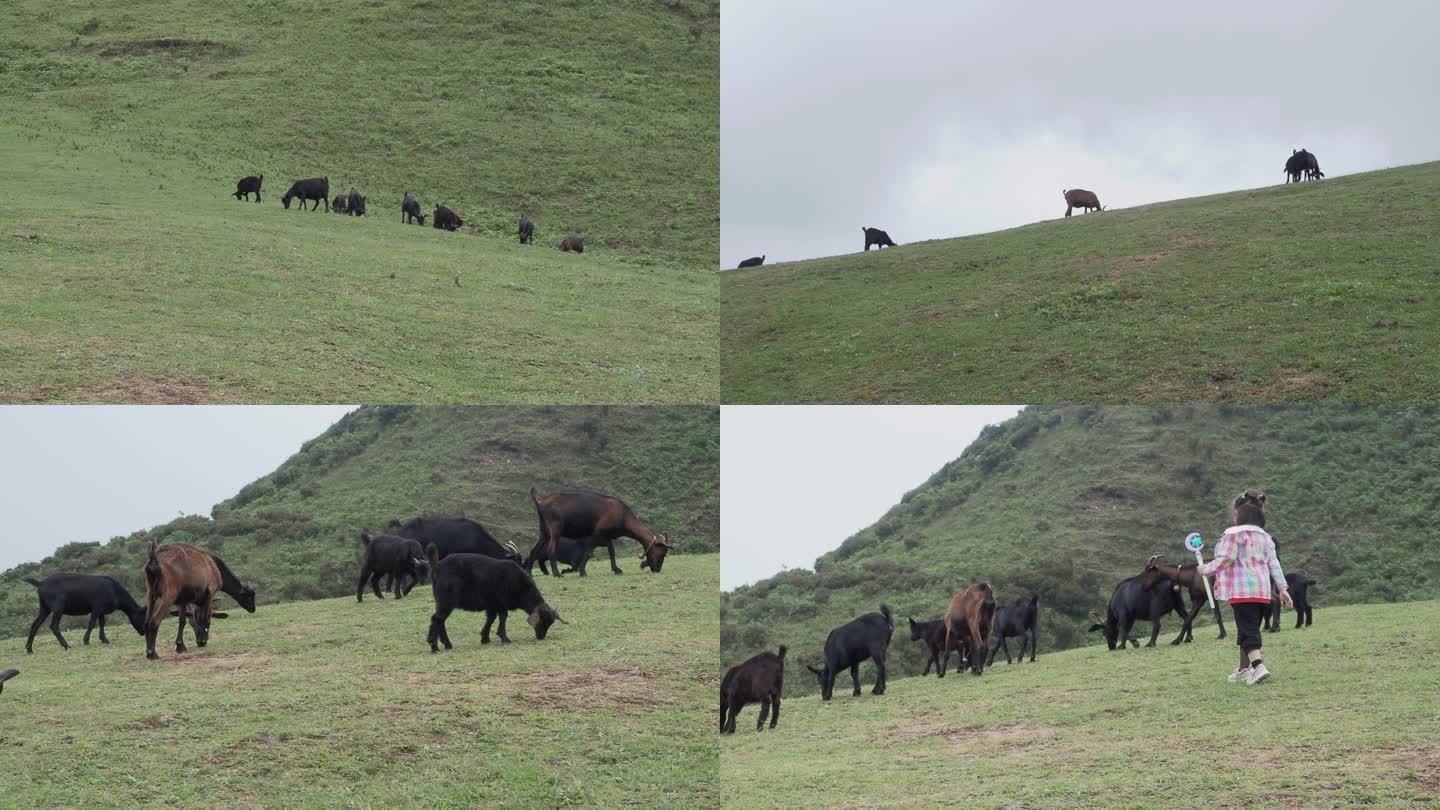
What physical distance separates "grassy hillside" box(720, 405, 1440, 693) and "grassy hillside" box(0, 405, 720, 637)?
12.0 feet

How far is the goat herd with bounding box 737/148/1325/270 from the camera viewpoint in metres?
42.7

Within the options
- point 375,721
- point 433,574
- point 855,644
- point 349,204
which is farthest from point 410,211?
point 375,721

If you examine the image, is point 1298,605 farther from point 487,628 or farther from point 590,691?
point 487,628

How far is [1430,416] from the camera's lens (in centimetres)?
3794

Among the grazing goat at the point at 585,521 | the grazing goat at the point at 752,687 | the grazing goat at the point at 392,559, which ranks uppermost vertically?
the grazing goat at the point at 585,521

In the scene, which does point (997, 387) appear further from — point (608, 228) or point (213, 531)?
point (608, 228)

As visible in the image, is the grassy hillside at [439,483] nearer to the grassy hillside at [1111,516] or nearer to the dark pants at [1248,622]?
the grassy hillside at [1111,516]

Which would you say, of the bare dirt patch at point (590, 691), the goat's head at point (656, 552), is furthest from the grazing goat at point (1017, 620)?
the bare dirt patch at point (590, 691)

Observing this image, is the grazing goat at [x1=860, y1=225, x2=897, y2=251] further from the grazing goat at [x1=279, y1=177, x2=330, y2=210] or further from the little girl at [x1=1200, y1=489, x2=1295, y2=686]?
the little girl at [x1=1200, y1=489, x2=1295, y2=686]

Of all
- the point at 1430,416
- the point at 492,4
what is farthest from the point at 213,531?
the point at 492,4

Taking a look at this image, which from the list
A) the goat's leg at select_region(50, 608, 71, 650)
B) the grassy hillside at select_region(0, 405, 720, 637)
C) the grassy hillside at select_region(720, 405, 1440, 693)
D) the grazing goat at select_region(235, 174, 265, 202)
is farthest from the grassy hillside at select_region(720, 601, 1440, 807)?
the grazing goat at select_region(235, 174, 265, 202)

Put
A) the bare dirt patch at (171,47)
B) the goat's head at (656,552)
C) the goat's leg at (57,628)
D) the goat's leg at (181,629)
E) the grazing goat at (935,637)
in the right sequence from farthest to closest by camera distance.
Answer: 1. the bare dirt patch at (171,47)
2. the goat's head at (656,552)
3. the grazing goat at (935,637)
4. the goat's leg at (57,628)
5. the goat's leg at (181,629)

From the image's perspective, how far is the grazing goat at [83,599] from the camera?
59.8 ft

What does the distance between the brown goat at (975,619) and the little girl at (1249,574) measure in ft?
17.6
